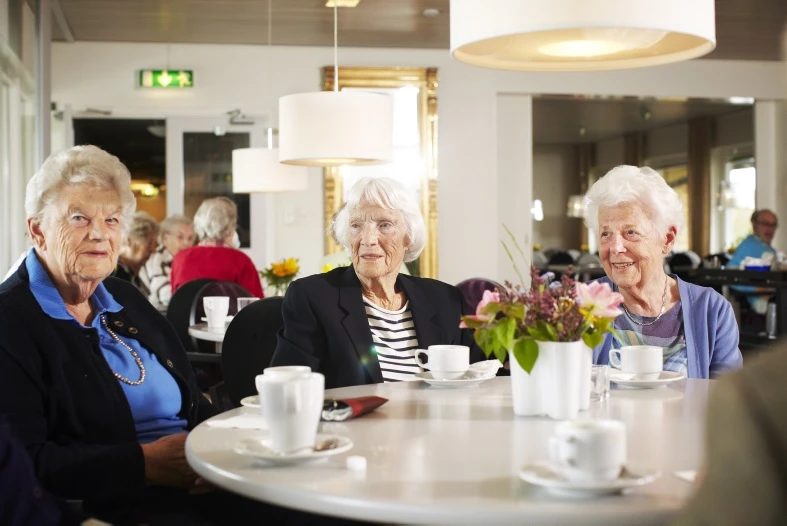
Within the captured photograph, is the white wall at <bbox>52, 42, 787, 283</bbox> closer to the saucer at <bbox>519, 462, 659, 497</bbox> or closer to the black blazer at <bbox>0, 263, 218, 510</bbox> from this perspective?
the black blazer at <bbox>0, 263, 218, 510</bbox>

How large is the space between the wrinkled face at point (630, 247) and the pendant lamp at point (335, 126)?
1931mm

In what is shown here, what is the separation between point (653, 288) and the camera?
2680 mm

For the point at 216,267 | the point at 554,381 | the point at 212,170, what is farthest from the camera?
the point at 212,170

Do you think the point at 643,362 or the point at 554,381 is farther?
the point at 643,362

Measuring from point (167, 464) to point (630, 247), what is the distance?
4.75 ft

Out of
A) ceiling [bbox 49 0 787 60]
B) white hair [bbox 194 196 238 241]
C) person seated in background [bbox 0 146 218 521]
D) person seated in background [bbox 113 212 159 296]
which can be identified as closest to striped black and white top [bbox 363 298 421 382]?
person seated in background [bbox 0 146 218 521]

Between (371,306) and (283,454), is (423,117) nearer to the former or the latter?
(371,306)

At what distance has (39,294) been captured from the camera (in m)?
2.11

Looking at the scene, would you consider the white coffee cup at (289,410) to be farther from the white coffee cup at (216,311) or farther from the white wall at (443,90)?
the white wall at (443,90)

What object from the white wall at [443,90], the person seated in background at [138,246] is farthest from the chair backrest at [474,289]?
the white wall at [443,90]

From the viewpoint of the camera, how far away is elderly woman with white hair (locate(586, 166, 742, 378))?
2.56 meters

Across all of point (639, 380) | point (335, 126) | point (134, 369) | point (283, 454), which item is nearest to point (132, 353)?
point (134, 369)

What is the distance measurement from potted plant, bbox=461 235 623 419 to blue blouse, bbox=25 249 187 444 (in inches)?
32.2

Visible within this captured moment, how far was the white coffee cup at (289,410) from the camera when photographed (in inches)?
56.8
